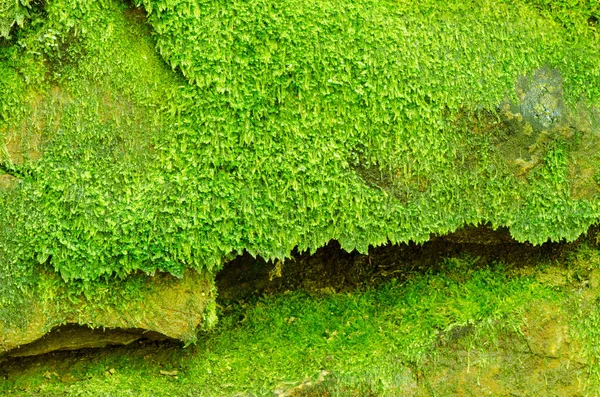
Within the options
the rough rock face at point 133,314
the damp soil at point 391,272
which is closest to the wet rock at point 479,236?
the damp soil at point 391,272

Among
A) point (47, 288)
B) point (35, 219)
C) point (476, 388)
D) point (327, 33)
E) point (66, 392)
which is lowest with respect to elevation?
point (476, 388)

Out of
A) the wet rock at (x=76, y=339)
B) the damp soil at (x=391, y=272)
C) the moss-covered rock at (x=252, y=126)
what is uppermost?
the moss-covered rock at (x=252, y=126)

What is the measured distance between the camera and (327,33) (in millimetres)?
3197

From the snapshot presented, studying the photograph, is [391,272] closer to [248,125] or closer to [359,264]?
[359,264]

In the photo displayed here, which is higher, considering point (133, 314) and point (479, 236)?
point (133, 314)

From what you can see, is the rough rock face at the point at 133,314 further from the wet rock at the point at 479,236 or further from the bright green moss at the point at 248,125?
the wet rock at the point at 479,236

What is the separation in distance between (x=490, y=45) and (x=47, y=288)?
2707mm

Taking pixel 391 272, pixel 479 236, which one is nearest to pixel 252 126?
pixel 391 272

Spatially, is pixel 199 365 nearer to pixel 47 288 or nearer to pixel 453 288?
pixel 47 288

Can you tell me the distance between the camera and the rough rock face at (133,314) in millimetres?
3123

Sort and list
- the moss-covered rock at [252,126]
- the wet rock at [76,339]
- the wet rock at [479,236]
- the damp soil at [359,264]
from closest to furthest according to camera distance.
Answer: the moss-covered rock at [252,126] → the wet rock at [76,339] → the wet rock at [479,236] → the damp soil at [359,264]

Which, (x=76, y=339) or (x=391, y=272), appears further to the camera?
(x=391, y=272)

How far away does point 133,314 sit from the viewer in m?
3.25

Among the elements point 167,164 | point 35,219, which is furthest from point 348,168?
point 35,219
